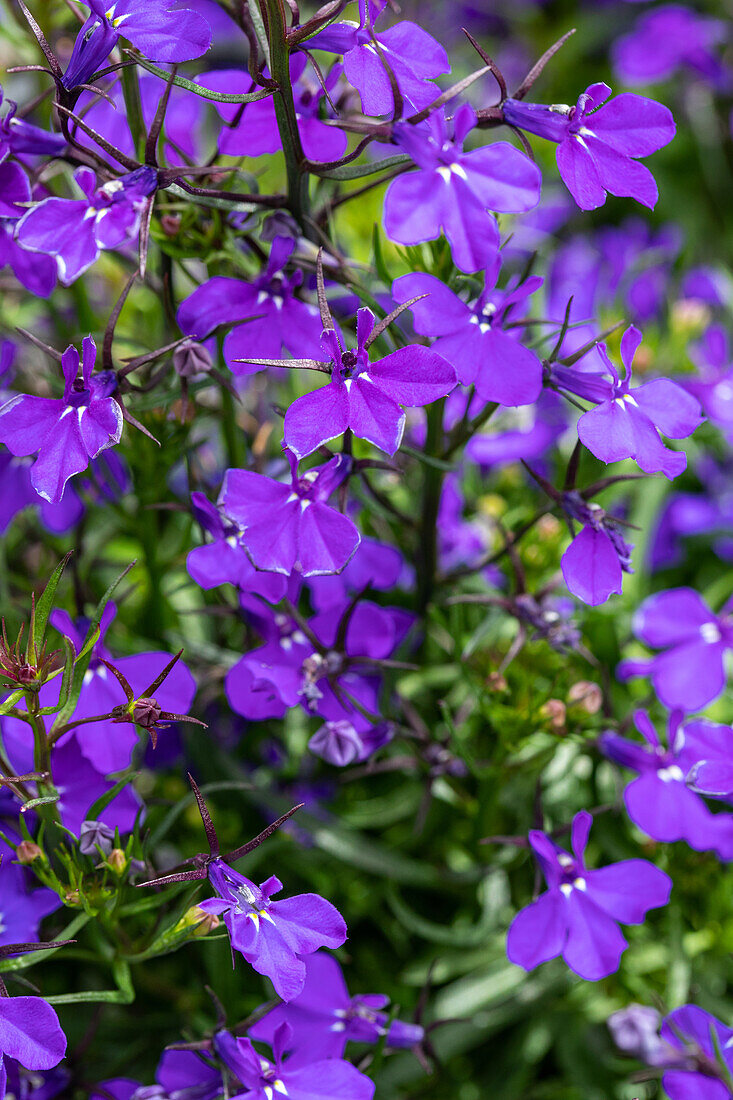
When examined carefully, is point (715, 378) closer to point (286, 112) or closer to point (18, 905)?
point (286, 112)

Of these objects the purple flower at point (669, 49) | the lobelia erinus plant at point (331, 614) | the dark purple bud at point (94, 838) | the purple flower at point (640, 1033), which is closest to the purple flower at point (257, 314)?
the lobelia erinus plant at point (331, 614)

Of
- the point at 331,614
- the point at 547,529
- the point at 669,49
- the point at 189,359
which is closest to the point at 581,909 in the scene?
the point at 331,614

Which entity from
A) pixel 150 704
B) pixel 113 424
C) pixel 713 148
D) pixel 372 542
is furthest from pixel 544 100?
pixel 150 704

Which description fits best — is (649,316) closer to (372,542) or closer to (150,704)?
(372,542)

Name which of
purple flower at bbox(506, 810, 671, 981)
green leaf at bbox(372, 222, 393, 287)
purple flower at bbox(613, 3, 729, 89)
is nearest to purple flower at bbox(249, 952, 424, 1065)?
purple flower at bbox(506, 810, 671, 981)

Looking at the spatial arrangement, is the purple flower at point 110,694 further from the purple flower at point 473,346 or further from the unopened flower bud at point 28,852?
the purple flower at point 473,346

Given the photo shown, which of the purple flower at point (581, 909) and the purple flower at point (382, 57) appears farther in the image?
the purple flower at point (581, 909)

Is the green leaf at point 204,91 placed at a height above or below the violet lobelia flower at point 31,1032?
above
